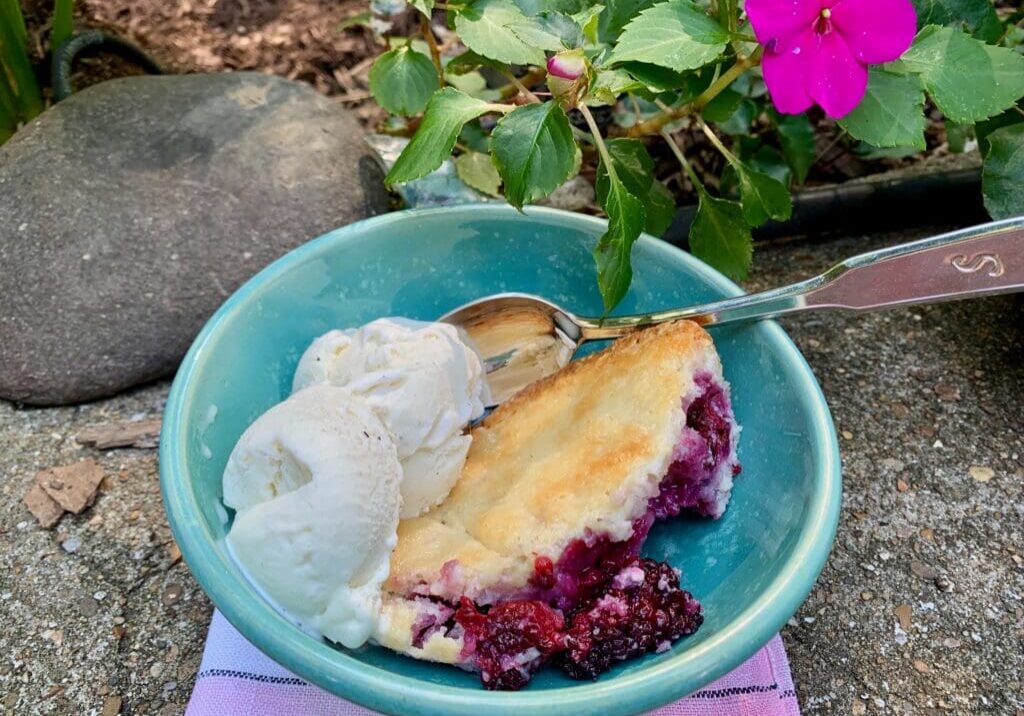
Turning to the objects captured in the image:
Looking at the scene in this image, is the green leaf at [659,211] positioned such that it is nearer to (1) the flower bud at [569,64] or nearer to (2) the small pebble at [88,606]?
(1) the flower bud at [569,64]

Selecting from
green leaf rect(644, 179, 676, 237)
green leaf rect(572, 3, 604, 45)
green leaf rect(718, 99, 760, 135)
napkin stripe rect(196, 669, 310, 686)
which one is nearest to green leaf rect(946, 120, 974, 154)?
green leaf rect(718, 99, 760, 135)

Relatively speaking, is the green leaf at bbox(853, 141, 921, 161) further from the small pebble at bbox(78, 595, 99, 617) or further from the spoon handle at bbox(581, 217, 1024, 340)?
the small pebble at bbox(78, 595, 99, 617)

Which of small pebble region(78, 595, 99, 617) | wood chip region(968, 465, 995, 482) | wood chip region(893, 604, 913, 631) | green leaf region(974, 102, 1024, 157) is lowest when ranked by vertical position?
wood chip region(893, 604, 913, 631)

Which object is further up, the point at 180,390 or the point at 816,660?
the point at 180,390

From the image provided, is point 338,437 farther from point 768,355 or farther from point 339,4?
point 339,4

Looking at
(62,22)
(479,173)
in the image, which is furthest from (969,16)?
(62,22)

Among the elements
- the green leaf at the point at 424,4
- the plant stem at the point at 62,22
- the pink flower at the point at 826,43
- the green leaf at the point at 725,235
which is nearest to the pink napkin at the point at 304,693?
the green leaf at the point at 725,235

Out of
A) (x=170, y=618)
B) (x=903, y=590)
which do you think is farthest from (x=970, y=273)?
(x=170, y=618)
